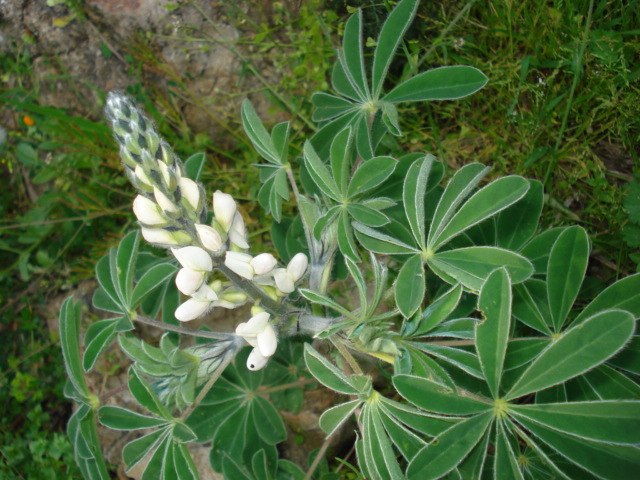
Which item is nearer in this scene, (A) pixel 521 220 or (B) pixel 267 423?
(A) pixel 521 220

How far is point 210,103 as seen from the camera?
10.7 ft

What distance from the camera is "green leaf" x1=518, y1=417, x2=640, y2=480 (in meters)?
1.15

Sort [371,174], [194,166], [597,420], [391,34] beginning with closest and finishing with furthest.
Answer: [597,420]
[371,174]
[391,34]
[194,166]

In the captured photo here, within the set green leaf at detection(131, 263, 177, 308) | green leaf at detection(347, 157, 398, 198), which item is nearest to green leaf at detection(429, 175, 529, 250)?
green leaf at detection(347, 157, 398, 198)

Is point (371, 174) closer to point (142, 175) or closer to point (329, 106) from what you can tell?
point (329, 106)

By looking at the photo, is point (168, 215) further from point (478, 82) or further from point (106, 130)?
point (106, 130)

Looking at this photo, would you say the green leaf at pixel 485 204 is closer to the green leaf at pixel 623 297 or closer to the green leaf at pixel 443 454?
the green leaf at pixel 623 297

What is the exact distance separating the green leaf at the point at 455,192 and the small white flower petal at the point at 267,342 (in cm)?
59

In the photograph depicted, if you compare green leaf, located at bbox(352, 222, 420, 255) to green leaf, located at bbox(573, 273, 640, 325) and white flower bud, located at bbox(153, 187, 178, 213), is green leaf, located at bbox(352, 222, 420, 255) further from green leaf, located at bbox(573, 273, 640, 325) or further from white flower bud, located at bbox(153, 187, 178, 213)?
white flower bud, located at bbox(153, 187, 178, 213)

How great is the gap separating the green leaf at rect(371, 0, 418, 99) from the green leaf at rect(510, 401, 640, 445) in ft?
4.16

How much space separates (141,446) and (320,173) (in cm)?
114

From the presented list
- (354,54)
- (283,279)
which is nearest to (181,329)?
(283,279)

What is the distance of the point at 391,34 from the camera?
1799 mm

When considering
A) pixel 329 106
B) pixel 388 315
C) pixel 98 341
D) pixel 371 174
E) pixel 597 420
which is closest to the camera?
pixel 597 420
